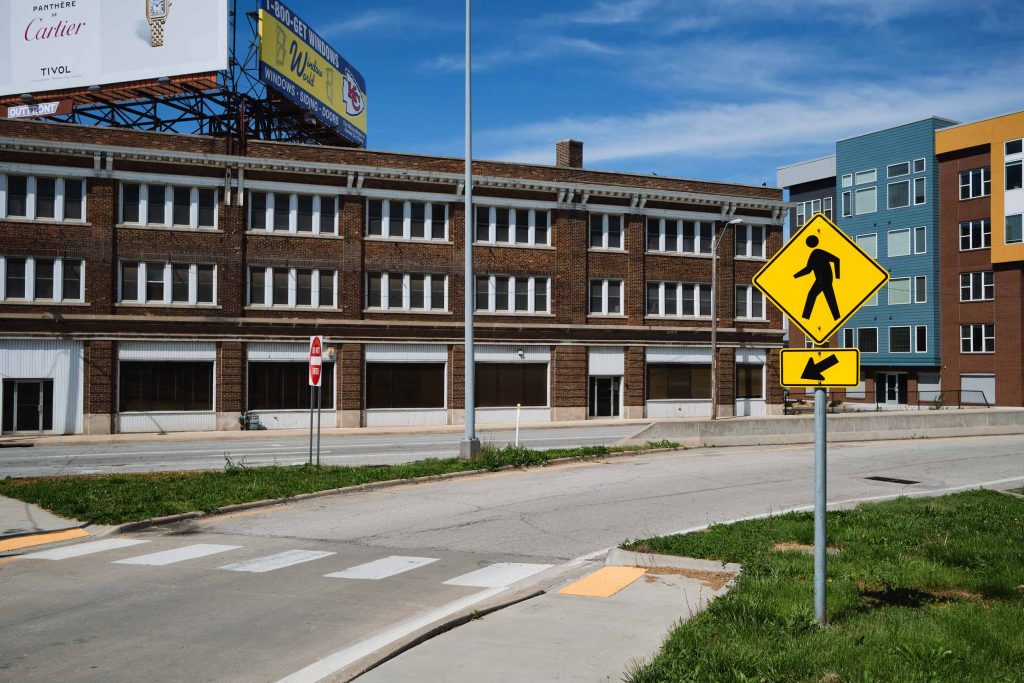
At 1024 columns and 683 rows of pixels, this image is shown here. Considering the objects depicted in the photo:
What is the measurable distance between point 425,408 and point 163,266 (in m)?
13.2

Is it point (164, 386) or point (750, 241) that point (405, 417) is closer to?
point (164, 386)

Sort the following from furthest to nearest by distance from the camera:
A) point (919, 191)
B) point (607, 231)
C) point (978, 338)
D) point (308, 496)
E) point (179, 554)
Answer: point (919, 191) → point (978, 338) → point (607, 231) → point (308, 496) → point (179, 554)

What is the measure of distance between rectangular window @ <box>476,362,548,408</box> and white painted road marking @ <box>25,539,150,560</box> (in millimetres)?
30618

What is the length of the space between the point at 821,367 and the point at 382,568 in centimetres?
613

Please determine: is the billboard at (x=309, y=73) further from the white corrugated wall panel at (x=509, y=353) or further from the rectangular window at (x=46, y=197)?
the white corrugated wall panel at (x=509, y=353)

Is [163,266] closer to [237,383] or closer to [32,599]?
[237,383]

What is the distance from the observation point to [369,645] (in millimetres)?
7477

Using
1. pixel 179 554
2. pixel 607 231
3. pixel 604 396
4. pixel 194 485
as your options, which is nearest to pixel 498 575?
pixel 179 554

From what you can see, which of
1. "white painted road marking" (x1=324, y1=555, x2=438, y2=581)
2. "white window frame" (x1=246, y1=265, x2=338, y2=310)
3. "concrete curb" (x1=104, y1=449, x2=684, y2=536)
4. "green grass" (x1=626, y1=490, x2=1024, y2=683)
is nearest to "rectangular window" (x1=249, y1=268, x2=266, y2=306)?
"white window frame" (x1=246, y1=265, x2=338, y2=310)

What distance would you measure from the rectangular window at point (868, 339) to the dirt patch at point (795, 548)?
6013cm

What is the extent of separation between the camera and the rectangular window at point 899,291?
2515 inches

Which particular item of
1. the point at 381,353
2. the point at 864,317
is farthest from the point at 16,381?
the point at 864,317

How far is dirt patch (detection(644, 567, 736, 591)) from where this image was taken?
9.35 metres

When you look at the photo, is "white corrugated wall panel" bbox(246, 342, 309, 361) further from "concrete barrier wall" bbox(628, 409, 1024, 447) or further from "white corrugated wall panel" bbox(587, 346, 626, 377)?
"concrete barrier wall" bbox(628, 409, 1024, 447)
